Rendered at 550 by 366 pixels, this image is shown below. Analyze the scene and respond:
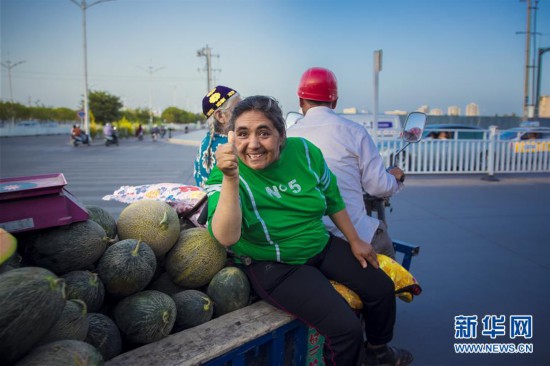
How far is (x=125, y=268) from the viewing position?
1833 mm

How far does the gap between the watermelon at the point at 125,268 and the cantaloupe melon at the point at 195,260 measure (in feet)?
0.71

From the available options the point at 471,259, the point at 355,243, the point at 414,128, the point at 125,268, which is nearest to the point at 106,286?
the point at 125,268

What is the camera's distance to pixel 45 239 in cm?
175

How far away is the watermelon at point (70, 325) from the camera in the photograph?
1384 mm

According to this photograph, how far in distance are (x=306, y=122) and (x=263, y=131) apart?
0.91 meters

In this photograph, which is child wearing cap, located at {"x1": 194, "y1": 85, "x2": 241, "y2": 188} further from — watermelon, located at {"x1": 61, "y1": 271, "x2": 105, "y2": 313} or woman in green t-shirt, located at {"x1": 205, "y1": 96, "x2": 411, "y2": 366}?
watermelon, located at {"x1": 61, "y1": 271, "x2": 105, "y2": 313}

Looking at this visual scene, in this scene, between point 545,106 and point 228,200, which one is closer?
A: point 228,200

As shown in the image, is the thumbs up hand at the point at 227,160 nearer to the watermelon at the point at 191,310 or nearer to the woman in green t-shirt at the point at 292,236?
the woman in green t-shirt at the point at 292,236

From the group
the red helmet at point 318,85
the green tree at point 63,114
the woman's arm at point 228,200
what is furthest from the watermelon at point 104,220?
the green tree at point 63,114

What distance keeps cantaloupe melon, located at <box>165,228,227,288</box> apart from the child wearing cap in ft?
3.30

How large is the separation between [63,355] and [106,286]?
66cm

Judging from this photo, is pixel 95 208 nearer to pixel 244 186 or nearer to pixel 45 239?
pixel 45 239

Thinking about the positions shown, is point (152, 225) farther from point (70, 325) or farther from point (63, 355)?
point (63, 355)

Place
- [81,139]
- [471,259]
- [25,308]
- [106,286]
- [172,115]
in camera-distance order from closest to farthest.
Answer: [25,308]
[106,286]
[471,259]
[81,139]
[172,115]
